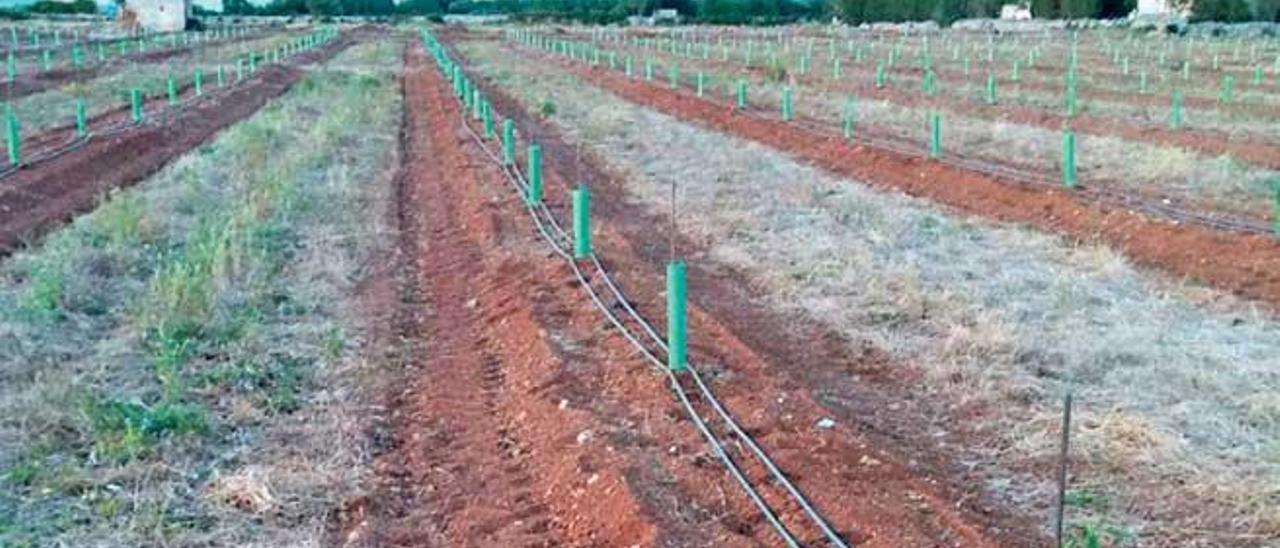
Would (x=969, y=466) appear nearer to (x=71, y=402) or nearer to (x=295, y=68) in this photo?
(x=71, y=402)

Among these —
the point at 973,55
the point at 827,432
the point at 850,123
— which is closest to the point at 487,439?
the point at 827,432

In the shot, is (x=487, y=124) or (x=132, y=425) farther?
(x=487, y=124)

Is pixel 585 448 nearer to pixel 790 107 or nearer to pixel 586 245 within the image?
pixel 586 245

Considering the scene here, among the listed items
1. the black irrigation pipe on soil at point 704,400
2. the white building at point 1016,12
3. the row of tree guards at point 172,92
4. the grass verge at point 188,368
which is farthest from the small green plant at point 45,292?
the white building at point 1016,12

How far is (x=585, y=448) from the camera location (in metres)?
7.99

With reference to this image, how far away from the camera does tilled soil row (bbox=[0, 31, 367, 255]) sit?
16.2 metres

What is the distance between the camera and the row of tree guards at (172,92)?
20898mm

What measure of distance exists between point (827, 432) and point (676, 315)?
145 cm

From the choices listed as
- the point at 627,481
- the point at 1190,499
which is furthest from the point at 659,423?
the point at 1190,499

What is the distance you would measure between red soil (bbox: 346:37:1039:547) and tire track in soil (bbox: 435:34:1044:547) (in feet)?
0.06

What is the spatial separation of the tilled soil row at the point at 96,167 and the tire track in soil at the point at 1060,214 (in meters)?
10.4

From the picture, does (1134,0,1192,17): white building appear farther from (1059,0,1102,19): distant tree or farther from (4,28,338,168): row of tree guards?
(4,28,338,168): row of tree guards

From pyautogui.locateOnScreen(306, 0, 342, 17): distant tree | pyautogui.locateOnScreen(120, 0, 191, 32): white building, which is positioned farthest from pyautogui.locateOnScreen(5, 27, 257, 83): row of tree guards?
pyautogui.locateOnScreen(306, 0, 342, 17): distant tree

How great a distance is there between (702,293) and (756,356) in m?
2.51
